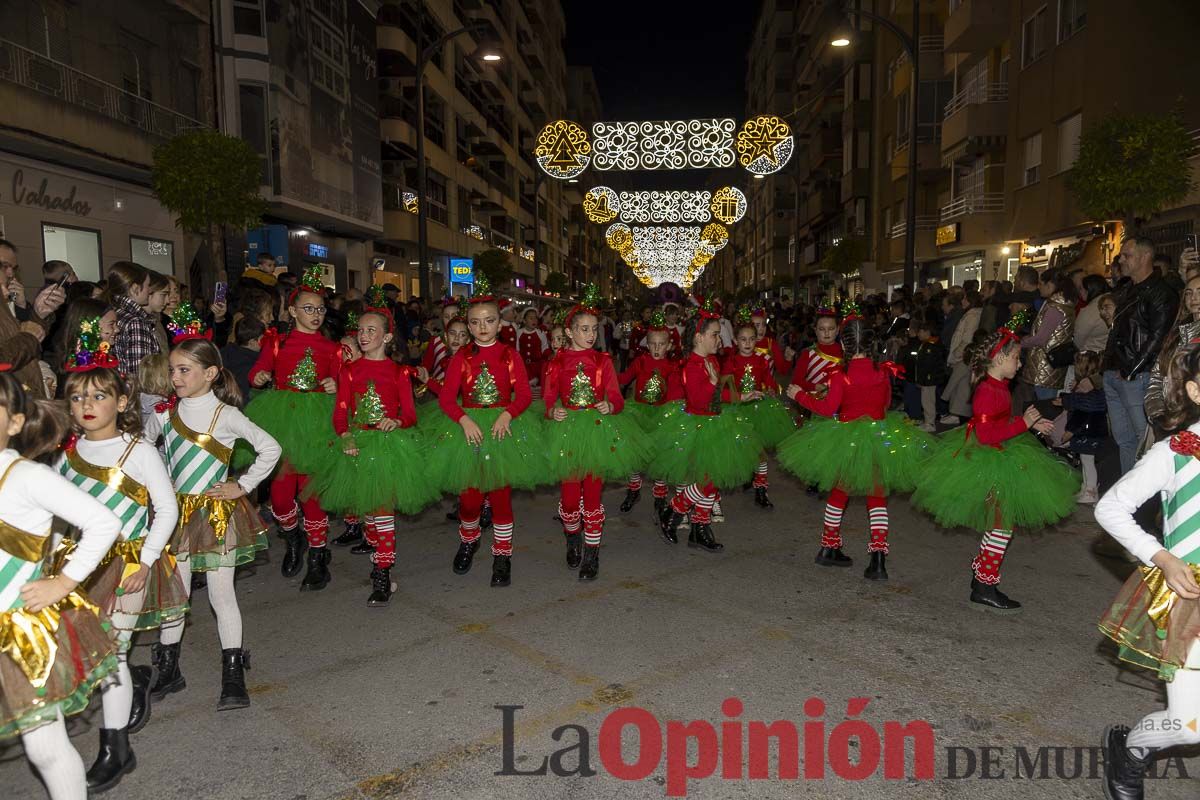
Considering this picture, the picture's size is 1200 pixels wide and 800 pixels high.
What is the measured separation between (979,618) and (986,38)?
78.6 ft

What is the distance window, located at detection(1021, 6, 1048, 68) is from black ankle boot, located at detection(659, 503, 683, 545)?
19875 millimetres

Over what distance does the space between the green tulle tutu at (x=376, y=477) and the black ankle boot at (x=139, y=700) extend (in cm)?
165

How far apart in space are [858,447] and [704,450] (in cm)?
129

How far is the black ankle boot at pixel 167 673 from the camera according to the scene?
4.31 m

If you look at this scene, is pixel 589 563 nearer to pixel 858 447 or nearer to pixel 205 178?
pixel 858 447

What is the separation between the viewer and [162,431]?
4.52 m

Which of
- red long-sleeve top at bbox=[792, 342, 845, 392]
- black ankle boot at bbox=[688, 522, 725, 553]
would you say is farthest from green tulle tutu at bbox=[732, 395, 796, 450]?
black ankle boot at bbox=[688, 522, 725, 553]

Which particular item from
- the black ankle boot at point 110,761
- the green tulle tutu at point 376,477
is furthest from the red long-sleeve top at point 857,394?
the black ankle boot at point 110,761

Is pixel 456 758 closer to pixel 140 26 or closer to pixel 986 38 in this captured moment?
pixel 140 26

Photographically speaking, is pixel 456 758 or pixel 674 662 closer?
pixel 456 758

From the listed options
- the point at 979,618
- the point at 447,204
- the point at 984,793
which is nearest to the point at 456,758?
the point at 984,793

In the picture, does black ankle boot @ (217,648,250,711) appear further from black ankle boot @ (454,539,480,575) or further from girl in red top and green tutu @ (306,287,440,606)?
black ankle boot @ (454,539,480,575)

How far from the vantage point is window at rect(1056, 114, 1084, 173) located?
1920 cm

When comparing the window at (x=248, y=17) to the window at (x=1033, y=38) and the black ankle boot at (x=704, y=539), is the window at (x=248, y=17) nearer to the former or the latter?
the black ankle boot at (x=704, y=539)
